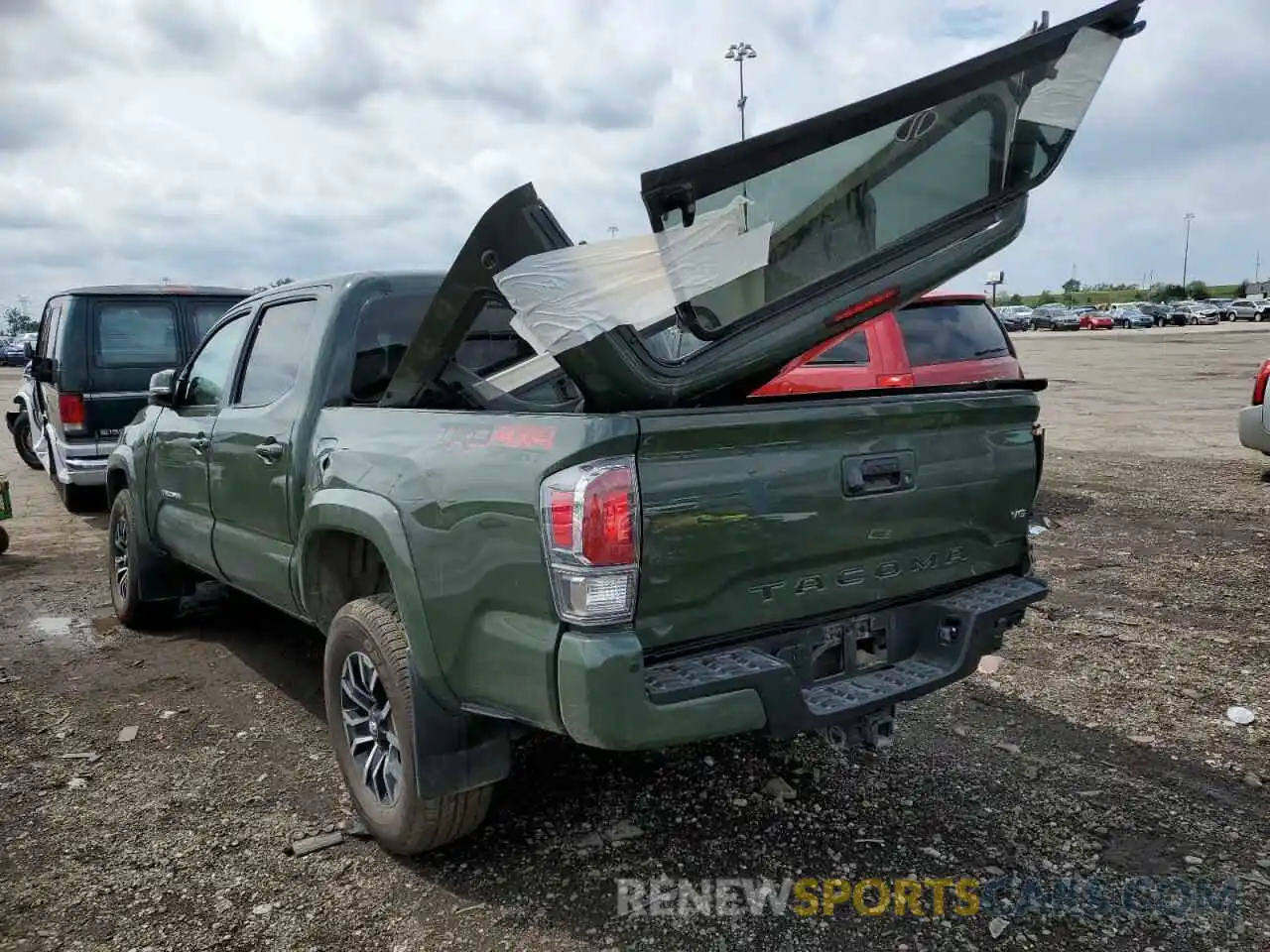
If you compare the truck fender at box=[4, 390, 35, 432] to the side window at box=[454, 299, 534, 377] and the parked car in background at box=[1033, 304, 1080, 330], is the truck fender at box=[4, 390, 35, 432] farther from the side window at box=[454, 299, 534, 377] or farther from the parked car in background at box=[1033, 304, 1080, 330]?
the parked car in background at box=[1033, 304, 1080, 330]

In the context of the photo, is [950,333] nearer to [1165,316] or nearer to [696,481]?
[696,481]

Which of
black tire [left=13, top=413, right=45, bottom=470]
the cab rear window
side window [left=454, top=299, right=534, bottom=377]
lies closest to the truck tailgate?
side window [left=454, top=299, right=534, bottom=377]

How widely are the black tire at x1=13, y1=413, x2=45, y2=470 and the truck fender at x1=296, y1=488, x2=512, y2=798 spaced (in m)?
11.9

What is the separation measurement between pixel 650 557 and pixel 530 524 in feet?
1.08

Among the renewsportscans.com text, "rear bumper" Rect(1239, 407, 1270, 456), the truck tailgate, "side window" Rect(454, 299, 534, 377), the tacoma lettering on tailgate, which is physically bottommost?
the renewsportscans.com text

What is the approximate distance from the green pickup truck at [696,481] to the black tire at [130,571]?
2.31m

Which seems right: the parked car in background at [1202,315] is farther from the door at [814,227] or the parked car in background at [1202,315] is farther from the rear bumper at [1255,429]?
the door at [814,227]

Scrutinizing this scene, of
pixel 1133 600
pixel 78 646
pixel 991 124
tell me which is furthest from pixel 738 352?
pixel 78 646

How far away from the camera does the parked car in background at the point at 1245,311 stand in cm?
6441

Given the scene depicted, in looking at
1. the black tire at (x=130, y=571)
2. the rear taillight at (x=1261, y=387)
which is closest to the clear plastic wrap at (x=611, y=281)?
the black tire at (x=130, y=571)

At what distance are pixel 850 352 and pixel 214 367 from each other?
4.17m

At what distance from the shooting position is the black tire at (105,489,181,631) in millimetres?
5586

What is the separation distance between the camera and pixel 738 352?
2.89 m

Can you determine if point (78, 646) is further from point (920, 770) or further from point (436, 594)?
point (920, 770)
